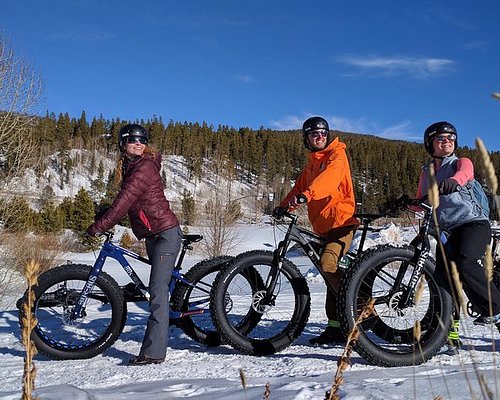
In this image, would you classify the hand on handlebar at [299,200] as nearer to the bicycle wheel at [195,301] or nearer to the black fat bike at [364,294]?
the black fat bike at [364,294]

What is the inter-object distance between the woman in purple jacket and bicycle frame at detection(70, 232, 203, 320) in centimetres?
20

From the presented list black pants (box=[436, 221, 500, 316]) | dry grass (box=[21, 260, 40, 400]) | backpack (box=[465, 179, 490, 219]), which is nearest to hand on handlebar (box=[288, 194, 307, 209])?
black pants (box=[436, 221, 500, 316])

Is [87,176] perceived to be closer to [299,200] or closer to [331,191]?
[331,191]

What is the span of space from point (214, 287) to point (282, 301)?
73 cm

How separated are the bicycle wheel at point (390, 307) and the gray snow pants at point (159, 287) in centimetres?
143

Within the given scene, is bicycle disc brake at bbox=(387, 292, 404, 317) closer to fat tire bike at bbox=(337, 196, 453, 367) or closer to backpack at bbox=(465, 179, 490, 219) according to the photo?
fat tire bike at bbox=(337, 196, 453, 367)

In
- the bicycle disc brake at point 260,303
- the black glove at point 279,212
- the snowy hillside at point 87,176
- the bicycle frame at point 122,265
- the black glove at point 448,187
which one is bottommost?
the bicycle disc brake at point 260,303

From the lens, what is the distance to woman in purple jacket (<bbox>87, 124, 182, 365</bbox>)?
13.0 ft

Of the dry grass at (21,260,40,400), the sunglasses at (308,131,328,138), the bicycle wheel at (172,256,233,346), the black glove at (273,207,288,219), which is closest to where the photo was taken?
the dry grass at (21,260,40,400)

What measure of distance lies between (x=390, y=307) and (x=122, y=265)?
7.74ft

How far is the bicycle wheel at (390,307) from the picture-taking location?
3555mm

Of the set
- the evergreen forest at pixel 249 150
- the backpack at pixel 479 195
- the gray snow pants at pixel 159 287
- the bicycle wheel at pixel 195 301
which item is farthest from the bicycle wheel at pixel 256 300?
the evergreen forest at pixel 249 150

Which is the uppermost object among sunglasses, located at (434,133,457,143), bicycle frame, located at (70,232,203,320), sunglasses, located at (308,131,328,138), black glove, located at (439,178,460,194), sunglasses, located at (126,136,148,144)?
sunglasses, located at (308,131,328,138)

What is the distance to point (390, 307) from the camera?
3.81m
